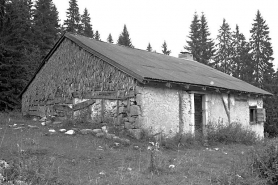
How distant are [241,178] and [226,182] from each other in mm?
464

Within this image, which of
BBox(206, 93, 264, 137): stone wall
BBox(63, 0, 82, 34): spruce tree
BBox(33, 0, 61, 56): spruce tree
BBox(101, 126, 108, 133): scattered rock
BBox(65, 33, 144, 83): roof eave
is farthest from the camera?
BBox(63, 0, 82, 34): spruce tree

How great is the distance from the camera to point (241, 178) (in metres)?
6.04

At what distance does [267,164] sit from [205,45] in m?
34.8

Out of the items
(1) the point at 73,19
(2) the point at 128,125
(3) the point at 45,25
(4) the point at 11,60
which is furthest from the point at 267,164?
(1) the point at 73,19

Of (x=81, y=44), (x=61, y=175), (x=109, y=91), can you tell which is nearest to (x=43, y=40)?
(x=81, y=44)

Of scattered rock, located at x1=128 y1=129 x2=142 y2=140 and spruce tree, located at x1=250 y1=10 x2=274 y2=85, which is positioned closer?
scattered rock, located at x1=128 y1=129 x2=142 y2=140

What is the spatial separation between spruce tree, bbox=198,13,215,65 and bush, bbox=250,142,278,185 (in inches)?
1294

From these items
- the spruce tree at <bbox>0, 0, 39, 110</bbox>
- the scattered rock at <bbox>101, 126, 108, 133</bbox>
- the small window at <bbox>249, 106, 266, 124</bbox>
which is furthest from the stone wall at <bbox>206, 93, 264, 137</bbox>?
the spruce tree at <bbox>0, 0, 39, 110</bbox>

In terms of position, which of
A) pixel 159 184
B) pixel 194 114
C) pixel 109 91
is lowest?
pixel 159 184

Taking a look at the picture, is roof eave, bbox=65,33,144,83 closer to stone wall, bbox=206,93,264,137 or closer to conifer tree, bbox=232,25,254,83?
stone wall, bbox=206,93,264,137

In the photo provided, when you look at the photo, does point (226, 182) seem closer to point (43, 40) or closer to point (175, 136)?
point (175, 136)

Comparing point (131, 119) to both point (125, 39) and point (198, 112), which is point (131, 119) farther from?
point (125, 39)

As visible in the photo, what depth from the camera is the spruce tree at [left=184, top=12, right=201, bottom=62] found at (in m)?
40.1

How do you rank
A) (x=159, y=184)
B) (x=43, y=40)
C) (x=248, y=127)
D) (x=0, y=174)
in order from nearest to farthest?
(x=0, y=174), (x=159, y=184), (x=248, y=127), (x=43, y=40)
